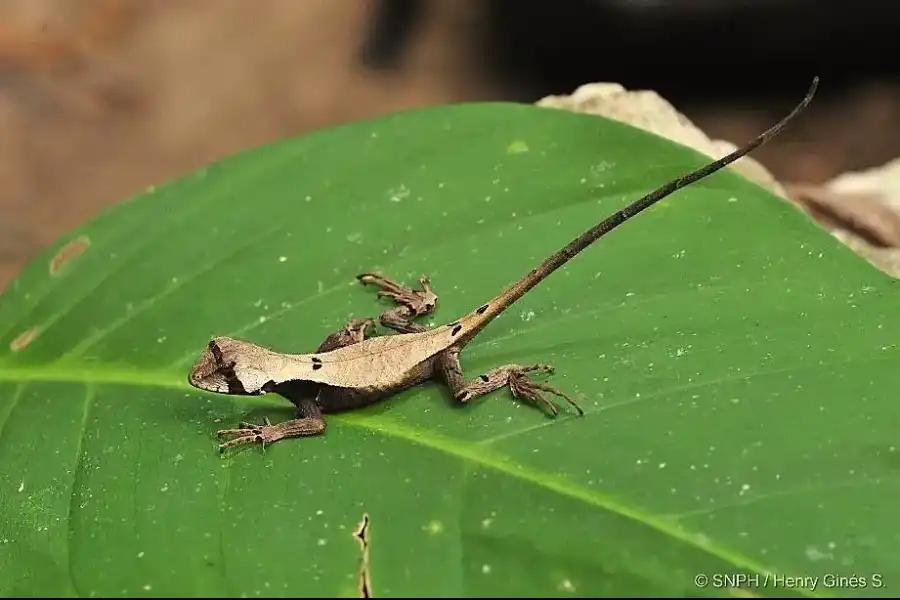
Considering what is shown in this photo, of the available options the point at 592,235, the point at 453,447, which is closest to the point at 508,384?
the point at 453,447

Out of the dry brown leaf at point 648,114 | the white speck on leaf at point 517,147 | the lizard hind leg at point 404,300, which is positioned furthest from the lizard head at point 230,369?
the dry brown leaf at point 648,114

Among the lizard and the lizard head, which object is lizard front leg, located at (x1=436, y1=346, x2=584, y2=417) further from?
the lizard head

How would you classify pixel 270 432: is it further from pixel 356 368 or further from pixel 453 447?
pixel 453 447

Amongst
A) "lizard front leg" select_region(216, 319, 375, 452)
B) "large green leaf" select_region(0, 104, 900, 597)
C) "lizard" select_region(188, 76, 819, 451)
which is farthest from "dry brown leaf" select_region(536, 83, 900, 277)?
"lizard front leg" select_region(216, 319, 375, 452)

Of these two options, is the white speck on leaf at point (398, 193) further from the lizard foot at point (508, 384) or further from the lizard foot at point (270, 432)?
the lizard foot at point (270, 432)

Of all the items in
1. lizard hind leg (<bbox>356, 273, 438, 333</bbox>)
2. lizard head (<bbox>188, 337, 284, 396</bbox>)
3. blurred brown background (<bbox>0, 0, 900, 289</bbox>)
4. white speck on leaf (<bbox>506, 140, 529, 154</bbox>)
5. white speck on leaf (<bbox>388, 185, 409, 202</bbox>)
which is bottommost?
lizard head (<bbox>188, 337, 284, 396</bbox>)

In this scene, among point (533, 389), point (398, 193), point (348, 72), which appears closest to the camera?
point (533, 389)

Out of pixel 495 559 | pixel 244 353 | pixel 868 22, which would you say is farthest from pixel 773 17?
pixel 495 559
